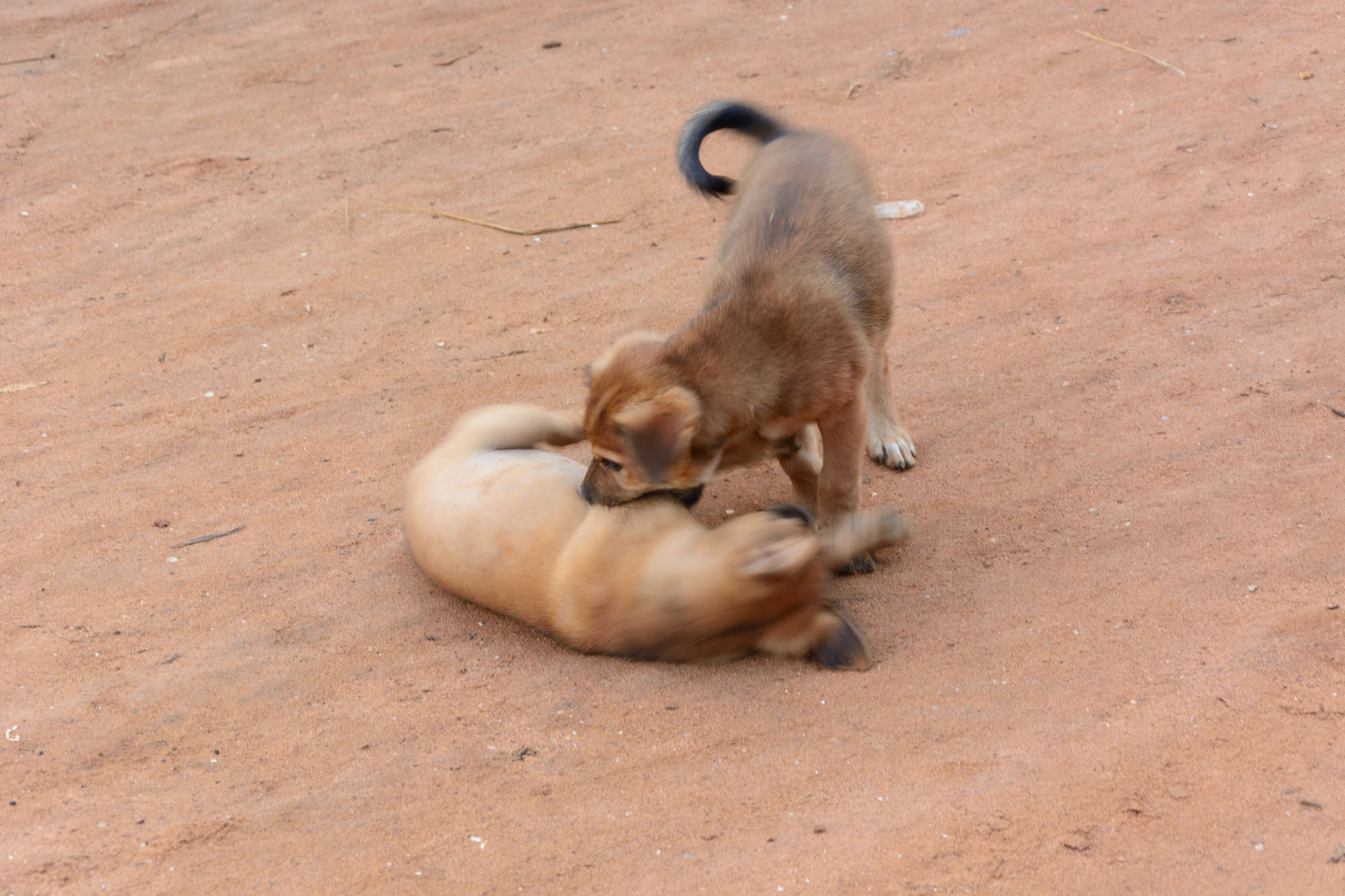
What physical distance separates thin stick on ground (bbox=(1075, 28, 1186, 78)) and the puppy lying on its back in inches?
228

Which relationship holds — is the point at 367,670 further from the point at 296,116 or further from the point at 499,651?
the point at 296,116

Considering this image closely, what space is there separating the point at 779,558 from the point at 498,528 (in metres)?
1.19

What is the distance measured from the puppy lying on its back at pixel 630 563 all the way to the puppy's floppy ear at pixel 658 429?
0.28 m

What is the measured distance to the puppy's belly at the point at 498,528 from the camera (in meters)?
4.36

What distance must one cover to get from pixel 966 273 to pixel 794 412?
8.88 ft

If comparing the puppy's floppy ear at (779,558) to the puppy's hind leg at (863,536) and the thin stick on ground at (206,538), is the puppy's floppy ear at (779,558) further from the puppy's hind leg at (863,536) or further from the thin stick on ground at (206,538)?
the thin stick on ground at (206,538)

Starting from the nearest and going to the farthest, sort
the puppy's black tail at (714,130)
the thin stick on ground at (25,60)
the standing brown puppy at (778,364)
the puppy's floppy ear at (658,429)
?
the puppy's floppy ear at (658,429) < the standing brown puppy at (778,364) < the puppy's black tail at (714,130) < the thin stick on ground at (25,60)

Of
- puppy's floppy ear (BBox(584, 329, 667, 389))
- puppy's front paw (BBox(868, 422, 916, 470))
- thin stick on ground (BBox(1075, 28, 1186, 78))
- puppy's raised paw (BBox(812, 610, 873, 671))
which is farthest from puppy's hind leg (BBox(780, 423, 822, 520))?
thin stick on ground (BBox(1075, 28, 1186, 78))

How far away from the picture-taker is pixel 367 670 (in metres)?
4.27

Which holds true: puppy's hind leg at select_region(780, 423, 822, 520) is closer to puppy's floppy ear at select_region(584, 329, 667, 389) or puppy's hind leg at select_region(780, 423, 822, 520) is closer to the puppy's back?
the puppy's back

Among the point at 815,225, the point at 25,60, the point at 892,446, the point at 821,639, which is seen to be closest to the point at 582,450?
the point at 892,446

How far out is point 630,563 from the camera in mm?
4195

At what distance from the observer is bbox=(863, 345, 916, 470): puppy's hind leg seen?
552 cm

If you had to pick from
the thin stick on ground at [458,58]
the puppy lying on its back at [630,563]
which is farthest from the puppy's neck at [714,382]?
the thin stick on ground at [458,58]
